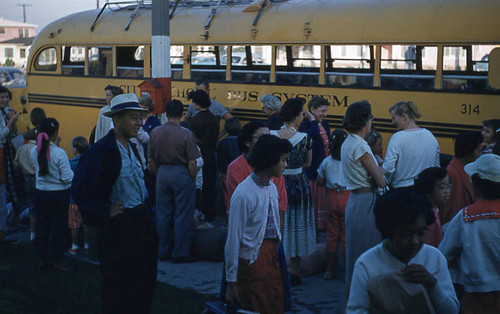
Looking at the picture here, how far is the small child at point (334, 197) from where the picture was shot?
21.2 feet

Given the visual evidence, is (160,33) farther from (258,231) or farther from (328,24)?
(258,231)

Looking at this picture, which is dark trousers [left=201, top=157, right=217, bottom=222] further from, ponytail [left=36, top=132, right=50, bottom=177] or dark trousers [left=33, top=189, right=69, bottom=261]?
ponytail [left=36, top=132, right=50, bottom=177]

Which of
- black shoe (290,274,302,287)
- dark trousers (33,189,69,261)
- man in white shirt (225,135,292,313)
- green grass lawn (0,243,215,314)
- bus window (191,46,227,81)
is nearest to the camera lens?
man in white shirt (225,135,292,313)

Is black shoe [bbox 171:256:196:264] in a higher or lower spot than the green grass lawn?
higher

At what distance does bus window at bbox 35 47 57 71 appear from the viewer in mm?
13852

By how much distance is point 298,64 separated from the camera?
32.7 ft

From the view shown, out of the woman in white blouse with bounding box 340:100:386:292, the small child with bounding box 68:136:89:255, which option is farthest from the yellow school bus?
the woman in white blouse with bounding box 340:100:386:292

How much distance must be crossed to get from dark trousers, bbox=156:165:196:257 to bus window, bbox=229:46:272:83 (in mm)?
3339

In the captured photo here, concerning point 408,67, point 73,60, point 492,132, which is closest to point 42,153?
point 492,132

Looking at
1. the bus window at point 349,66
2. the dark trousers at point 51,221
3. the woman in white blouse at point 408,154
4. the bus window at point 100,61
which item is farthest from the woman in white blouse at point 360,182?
the bus window at point 100,61

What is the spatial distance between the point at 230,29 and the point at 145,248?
22.4 feet

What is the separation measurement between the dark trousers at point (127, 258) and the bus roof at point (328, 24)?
551 cm

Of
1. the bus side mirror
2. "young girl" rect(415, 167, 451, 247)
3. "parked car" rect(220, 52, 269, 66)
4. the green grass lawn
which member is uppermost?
"parked car" rect(220, 52, 269, 66)

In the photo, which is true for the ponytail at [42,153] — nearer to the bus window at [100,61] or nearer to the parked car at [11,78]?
the bus window at [100,61]
